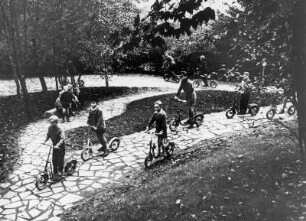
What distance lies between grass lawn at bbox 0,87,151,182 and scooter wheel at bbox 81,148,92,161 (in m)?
2.39

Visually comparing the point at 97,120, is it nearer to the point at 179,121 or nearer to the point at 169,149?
the point at 169,149

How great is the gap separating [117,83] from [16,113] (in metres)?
9.09

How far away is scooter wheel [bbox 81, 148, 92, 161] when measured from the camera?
42.4 feet

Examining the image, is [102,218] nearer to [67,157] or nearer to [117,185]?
[117,185]

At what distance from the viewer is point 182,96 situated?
22.0 m

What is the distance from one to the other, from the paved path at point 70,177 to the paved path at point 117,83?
8.77 metres

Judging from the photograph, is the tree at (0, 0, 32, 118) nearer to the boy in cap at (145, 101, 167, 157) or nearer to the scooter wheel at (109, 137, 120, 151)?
the scooter wheel at (109, 137, 120, 151)

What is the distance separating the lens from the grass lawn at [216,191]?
8.16 meters

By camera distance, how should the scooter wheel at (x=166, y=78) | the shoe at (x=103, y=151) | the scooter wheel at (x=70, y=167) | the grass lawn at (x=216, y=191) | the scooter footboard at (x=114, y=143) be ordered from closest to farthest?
the grass lawn at (x=216, y=191), the scooter wheel at (x=70, y=167), the shoe at (x=103, y=151), the scooter footboard at (x=114, y=143), the scooter wheel at (x=166, y=78)

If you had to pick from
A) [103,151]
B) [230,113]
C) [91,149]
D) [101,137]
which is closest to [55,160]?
[91,149]

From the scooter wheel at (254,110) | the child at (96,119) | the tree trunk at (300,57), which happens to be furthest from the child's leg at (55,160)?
the scooter wheel at (254,110)

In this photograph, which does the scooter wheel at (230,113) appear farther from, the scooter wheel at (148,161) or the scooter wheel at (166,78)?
the scooter wheel at (166,78)

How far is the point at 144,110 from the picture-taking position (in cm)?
1958

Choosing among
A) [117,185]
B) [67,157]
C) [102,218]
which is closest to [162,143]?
[117,185]
